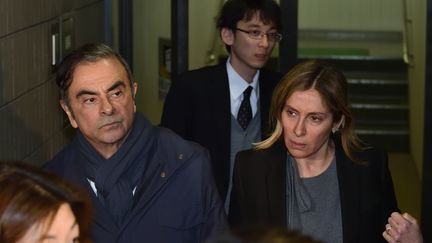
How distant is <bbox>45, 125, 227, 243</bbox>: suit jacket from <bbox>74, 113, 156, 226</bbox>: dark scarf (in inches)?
0.9

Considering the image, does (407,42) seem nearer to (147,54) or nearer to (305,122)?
(147,54)

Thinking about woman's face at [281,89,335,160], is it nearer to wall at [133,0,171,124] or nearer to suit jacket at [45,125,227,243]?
suit jacket at [45,125,227,243]

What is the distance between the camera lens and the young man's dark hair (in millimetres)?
5027

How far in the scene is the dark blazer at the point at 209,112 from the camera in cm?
475

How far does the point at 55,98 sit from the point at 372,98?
413 centimetres

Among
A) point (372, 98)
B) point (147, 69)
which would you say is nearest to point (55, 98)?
point (147, 69)

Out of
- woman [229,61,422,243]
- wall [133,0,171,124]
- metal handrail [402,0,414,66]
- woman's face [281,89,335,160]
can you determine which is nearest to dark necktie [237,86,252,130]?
woman [229,61,422,243]

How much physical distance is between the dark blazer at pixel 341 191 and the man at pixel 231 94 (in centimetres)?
94

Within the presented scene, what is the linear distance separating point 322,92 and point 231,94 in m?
1.30

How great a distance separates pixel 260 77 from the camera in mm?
5043

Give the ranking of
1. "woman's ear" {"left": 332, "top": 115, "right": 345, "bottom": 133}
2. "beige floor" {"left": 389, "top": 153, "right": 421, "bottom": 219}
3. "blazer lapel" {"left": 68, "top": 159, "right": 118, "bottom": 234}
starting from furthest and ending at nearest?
"beige floor" {"left": 389, "top": 153, "right": 421, "bottom": 219}
"woman's ear" {"left": 332, "top": 115, "right": 345, "bottom": 133}
"blazer lapel" {"left": 68, "top": 159, "right": 118, "bottom": 234}

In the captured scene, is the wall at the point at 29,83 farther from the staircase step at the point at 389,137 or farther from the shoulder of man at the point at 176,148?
the staircase step at the point at 389,137

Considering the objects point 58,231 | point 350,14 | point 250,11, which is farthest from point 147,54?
point 58,231

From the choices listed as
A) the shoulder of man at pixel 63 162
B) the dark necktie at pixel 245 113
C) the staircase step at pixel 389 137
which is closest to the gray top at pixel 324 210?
the shoulder of man at pixel 63 162
